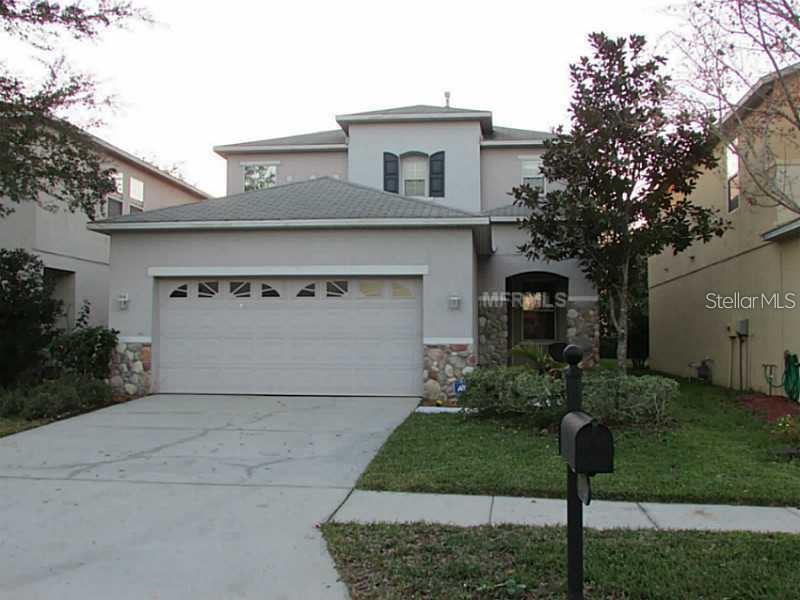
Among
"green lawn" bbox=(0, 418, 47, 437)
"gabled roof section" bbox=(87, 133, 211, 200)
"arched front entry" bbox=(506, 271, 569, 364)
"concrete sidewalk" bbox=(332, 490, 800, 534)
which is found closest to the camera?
"concrete sidewalk" bbox=(332, 490, 800, 534)

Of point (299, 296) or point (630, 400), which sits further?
point (299, 296)

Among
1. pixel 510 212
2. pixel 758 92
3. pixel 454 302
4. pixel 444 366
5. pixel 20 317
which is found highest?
pixel 510 212

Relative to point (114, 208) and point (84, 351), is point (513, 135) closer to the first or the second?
point (114, 208)

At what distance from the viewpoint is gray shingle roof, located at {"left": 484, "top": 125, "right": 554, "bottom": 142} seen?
19.6 meters

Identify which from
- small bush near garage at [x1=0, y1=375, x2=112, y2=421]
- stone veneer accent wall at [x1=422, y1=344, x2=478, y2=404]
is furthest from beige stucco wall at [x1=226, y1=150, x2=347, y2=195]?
small bush near garage at [x1=0, y1=375, x2=112, y2=421]

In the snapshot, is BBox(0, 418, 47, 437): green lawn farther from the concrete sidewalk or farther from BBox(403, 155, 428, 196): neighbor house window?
BBox(403, 155, 428, 196): neighbor house window

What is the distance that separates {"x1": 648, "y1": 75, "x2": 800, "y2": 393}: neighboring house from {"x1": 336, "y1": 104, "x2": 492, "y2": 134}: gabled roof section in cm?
633

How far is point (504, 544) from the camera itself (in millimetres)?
4445

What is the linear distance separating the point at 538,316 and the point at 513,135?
19.2 feet

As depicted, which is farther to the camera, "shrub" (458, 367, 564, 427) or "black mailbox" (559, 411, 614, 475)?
"shrub" (458, 367, 564, 427)

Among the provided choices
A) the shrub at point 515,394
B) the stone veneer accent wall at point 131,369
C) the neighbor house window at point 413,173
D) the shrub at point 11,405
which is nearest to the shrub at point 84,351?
the stone veneer accent wall at point 131,369

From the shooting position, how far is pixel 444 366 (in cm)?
1191

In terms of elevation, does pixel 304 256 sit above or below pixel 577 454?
above

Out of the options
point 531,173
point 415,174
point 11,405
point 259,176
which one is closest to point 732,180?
point 531,173
